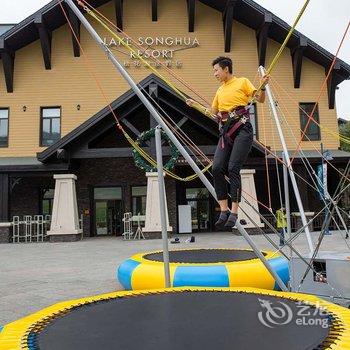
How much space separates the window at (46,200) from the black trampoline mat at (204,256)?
1356 cm

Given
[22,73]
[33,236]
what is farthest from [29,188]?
[22,73]

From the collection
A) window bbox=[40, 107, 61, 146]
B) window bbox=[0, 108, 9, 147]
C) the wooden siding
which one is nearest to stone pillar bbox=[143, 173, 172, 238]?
the wooden siding

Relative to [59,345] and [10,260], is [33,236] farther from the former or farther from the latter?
[59,345]

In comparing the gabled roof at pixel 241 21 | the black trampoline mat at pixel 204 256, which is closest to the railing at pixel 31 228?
the gabled roof at pixel 241 21

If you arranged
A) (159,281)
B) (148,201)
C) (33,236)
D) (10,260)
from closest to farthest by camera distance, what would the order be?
1. (159,281)
2. (10,260)
3. (148,201)
4. (33,236)

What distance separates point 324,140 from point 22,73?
1501 cm

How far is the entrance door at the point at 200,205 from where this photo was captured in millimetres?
19875

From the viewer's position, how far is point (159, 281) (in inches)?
212

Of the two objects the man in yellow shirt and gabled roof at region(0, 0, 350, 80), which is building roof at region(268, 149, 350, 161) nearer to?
gabled roof at region(0, 0, 350, 80)

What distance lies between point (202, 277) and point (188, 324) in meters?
2.53

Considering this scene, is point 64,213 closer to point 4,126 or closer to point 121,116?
point 121,116

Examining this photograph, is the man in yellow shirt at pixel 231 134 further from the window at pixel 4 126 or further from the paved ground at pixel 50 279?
the window at pixel 4 126

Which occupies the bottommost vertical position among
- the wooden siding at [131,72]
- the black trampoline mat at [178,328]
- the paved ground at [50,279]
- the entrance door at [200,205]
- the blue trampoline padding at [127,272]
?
the paved ground at [50,279]

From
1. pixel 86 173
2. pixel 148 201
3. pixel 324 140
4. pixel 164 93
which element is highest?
pixel 164 93
